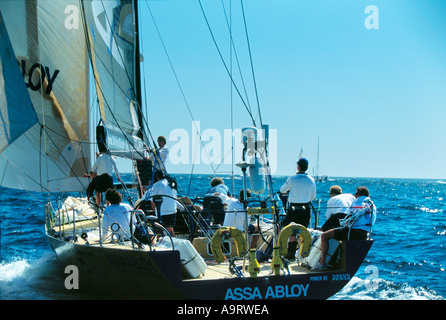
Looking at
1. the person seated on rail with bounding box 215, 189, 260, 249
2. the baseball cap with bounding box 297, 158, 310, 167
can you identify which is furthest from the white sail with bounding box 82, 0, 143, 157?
the baseball cap with bounding box 297, 158, 310, 167

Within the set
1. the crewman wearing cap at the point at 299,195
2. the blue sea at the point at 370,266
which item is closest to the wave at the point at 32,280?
the blue sea at the point at 370,266

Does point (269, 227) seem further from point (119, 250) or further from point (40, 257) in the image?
point (40, 257)

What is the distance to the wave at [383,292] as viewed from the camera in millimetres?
10312

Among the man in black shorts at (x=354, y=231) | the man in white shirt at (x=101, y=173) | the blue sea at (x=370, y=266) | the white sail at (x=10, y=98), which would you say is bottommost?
the blue sea at (x=370, y=266)

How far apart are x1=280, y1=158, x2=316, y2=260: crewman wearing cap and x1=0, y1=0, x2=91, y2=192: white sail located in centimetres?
548

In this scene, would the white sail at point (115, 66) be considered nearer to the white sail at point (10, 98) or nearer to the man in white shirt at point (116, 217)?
the white sail at point (10, 98)

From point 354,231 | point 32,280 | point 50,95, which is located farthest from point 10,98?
point 354,231

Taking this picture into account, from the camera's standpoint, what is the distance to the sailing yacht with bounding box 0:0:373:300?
23.4 feet

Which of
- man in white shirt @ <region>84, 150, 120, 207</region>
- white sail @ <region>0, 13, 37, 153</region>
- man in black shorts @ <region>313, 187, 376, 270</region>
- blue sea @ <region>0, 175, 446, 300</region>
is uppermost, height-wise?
white sail @ <region>0, 13, 37, 153</region>

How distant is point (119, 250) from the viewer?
24.3 feet

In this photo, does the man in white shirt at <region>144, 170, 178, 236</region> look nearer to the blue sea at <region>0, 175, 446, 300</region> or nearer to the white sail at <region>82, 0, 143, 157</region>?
the blue sea at <region>0, 175, 446, 300</region>

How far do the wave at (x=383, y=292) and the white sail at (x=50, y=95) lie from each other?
261 inches

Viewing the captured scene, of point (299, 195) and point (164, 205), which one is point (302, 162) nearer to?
point (299, 195)
